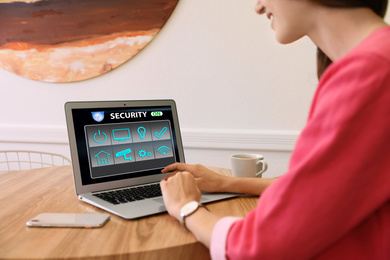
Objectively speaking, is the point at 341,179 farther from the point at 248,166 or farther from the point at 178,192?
the point at 248,166

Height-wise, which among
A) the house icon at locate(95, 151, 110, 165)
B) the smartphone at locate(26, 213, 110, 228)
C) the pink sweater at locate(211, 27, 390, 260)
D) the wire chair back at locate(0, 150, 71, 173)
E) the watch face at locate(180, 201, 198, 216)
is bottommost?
the wire chair back at locate(0, 150, 71, 173)

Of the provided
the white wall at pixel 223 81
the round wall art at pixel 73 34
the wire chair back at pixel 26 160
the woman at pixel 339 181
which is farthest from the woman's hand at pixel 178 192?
the wire chair back at pixel 26 160

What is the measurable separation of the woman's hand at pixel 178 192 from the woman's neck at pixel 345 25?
42 centimetres

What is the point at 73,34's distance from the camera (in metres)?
2.31

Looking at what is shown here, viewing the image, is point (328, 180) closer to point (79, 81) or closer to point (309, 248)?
point (309, 248)

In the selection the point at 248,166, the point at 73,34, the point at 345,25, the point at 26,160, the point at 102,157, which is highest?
the point at 73,34

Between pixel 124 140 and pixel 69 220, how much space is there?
1.16 ft

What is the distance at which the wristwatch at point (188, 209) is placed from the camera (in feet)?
2.65

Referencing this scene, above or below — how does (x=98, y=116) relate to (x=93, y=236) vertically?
above

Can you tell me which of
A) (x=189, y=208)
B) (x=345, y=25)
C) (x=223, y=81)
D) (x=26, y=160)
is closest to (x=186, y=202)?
(x=189, y=208)

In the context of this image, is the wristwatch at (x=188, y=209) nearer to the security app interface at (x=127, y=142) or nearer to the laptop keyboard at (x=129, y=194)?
the laptop keyboard at (x=129, y=194)

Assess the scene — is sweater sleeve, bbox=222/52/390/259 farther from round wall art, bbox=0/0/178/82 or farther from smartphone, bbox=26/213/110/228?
round wall art, bbox=0/0/178/82

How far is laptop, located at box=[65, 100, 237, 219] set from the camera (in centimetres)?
105

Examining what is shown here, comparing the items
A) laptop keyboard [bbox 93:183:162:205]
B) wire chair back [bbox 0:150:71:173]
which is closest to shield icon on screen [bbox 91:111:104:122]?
laptop keyboard [bbox 93:183:162:205]
